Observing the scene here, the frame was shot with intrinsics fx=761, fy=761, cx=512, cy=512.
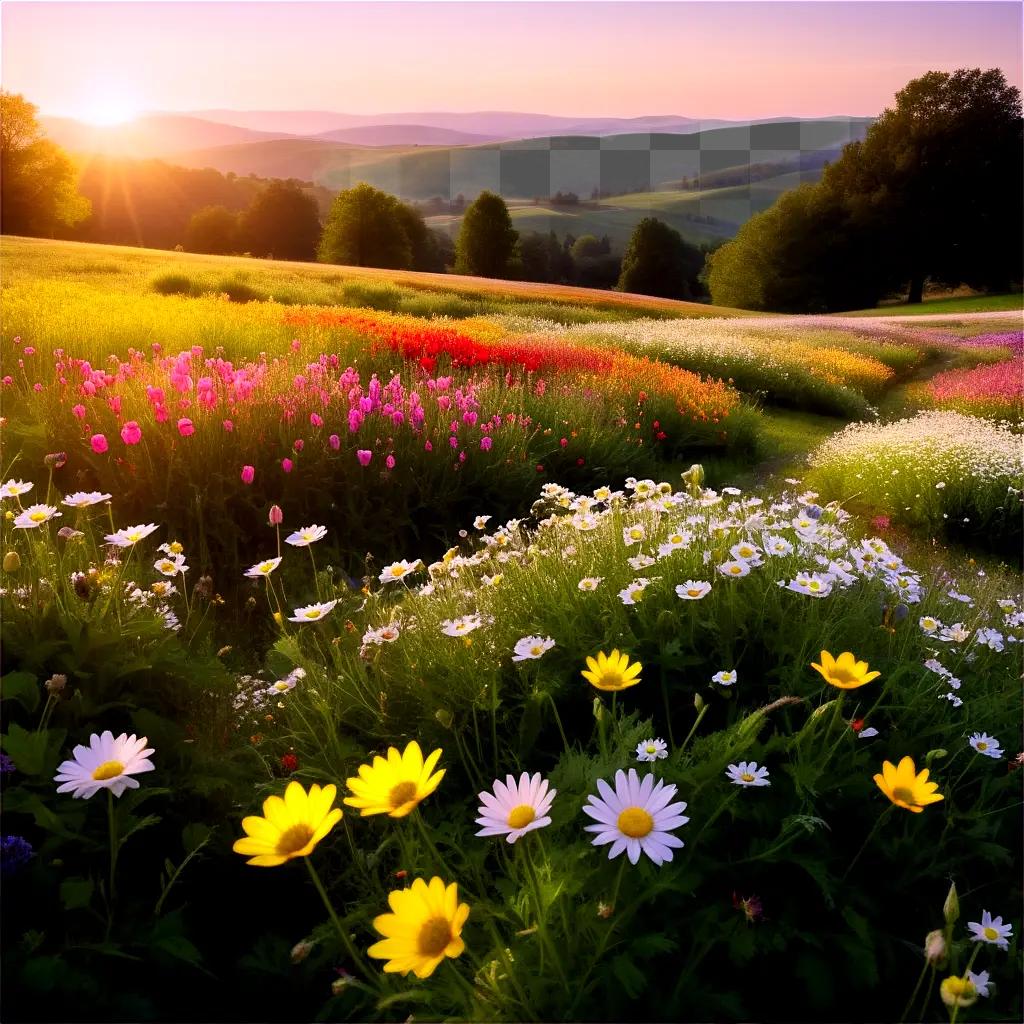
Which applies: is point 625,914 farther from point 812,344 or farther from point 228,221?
point 228,221

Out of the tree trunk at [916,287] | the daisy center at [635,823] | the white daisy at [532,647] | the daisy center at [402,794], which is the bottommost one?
the white daisy at [532,647]

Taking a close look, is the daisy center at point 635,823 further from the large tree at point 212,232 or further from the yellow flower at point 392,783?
the large tree at point 212,232

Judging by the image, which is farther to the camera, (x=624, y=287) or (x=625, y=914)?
(x=624, y=287)

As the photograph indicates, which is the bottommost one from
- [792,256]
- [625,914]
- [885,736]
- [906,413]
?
[906,413]

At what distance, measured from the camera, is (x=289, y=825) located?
131 cm

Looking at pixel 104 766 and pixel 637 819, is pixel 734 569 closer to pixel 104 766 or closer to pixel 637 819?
pixel 637 819

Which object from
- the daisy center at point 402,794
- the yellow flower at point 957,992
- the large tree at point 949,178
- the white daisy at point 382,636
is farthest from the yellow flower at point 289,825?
the large tree at point 949,178

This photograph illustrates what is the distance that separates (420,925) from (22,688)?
146 centimetres

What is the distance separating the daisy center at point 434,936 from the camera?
1.18 metres

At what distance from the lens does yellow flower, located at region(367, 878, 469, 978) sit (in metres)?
1.16

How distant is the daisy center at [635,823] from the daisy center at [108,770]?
1.01 m

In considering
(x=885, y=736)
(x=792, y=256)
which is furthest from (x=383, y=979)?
(x=792, y=256)

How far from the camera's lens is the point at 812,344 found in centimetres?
1812

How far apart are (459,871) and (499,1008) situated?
55cm
